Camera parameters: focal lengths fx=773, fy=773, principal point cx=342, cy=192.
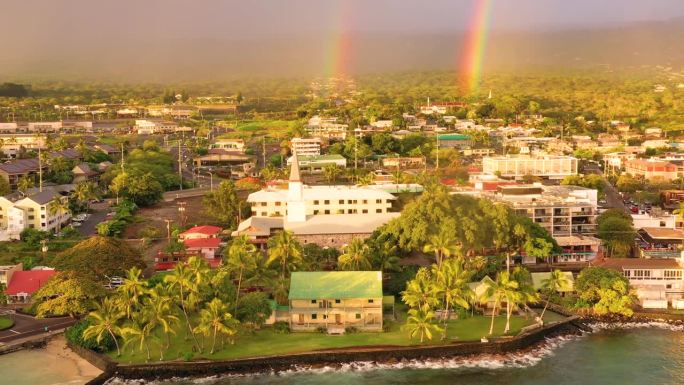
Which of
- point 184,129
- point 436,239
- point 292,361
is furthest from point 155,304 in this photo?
point 184,129

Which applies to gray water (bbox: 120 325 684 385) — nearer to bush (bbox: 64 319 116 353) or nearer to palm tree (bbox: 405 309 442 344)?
palm tree (bbox: 405 309 442 344)

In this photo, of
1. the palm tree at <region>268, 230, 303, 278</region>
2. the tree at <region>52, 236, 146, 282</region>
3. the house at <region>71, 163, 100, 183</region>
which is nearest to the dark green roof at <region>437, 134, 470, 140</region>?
the house at <region>71, 163, 100, 183</region>

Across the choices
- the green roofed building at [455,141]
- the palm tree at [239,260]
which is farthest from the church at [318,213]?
the green roofed building at [455,141]

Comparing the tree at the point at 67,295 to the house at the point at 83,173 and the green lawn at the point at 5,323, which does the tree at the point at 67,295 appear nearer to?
the green lawn at the point at 5,323

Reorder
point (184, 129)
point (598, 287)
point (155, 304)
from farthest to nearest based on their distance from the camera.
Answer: point (184, 129) < point (598, 287) < point (155, 304)

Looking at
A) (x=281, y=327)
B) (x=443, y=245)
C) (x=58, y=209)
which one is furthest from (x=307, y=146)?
(x=281, y=327)

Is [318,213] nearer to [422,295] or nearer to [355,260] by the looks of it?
[355,260]

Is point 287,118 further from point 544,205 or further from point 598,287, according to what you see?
point 598,287
